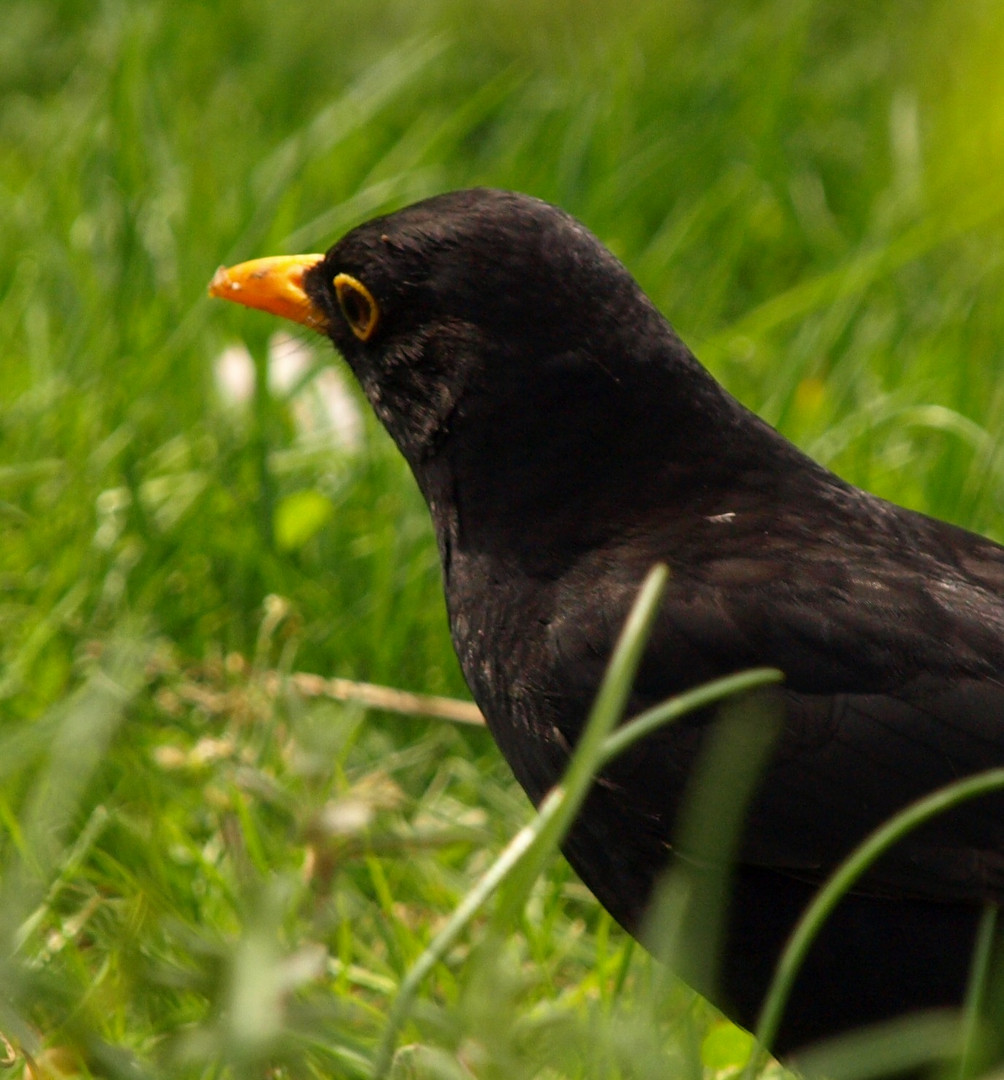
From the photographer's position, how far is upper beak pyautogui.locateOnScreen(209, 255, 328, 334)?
301 cm

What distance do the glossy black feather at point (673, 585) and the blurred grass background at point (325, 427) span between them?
0.91 ft

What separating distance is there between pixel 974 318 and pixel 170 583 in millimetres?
2086

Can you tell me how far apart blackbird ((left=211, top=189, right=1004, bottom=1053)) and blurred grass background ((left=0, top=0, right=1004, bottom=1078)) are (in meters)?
0.28

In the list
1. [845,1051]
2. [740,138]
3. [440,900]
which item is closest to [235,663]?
[440,900]

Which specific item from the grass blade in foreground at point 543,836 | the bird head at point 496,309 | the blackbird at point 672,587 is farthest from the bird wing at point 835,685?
the grass blade in foreground at point 543,836

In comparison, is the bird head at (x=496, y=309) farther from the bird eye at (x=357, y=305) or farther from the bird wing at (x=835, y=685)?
the bird wing at (x=835, y=685)

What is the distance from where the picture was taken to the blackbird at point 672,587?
7.49 ft

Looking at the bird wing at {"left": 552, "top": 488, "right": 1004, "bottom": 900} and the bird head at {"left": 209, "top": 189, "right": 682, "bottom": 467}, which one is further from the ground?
the bird head at {"left": 209, "top": 189, "right": 682, "bottom": 467}

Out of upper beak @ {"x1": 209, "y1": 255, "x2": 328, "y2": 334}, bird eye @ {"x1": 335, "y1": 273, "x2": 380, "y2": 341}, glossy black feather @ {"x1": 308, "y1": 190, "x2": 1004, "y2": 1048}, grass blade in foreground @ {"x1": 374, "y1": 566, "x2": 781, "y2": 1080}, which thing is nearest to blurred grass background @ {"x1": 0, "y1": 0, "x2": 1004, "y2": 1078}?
grass blade in foreground @ {"x1": 374, "y1": 566, "x2": 781, "y2": 1080}

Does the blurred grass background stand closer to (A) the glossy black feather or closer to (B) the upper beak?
(A) the glossy black feather

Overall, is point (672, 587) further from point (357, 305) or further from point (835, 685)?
point (357, 305)

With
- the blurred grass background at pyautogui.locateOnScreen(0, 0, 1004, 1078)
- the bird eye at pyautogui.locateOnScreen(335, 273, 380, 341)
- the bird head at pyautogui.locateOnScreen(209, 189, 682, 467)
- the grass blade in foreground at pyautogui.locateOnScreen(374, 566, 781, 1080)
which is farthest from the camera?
the bird eye at pyautogui.locateOnScreen(335, 273, 380, 341)

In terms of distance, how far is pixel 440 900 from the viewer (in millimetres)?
2988

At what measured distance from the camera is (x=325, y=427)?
4.11m
